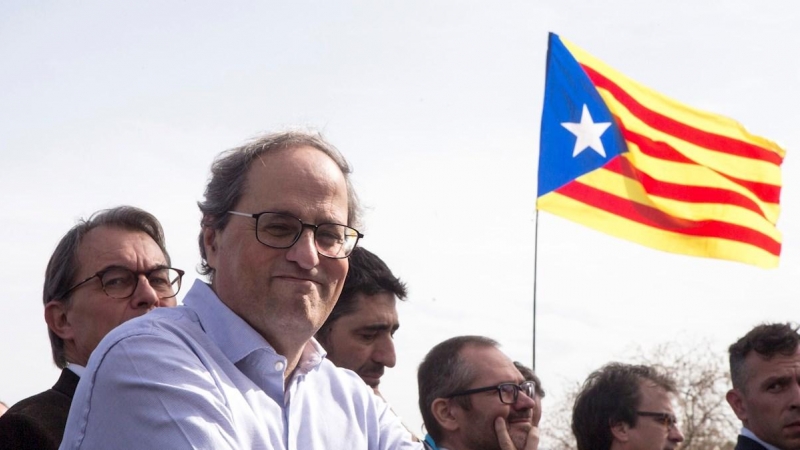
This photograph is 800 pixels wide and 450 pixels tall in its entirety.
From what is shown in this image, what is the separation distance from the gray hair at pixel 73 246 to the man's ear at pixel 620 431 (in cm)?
349

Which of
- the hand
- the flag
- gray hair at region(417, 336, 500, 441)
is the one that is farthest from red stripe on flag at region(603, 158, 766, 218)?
the hand

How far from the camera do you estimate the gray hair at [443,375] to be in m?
5.80

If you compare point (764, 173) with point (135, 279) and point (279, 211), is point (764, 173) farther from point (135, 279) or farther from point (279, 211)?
→ point (279, 211)

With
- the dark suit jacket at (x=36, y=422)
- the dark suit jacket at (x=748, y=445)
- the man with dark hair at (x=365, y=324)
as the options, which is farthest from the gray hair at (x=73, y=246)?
the dark suit jacket at (x=748, y=445)

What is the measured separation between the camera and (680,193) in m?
11.3

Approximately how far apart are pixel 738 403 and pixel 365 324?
9.21 ft

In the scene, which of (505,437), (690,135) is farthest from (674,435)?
(690,135)

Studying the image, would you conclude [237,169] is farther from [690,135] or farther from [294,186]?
[690,135]

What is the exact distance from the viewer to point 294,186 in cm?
310

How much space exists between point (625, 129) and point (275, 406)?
9.16 m

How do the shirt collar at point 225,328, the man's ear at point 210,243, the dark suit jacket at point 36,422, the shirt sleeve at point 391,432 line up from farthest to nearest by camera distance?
the dark suit jacket at point 36,422 < the man's ear at point 210,243 < the shirt sleeve at point 391,432 < the shirt collar at point 225,328

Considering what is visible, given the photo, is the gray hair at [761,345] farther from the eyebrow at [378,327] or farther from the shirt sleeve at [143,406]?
the shirt sleeve at [143,406]

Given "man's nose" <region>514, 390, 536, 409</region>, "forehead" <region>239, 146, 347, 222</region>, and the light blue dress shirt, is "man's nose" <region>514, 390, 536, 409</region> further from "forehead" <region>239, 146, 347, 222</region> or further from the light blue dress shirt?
"forehead" <region>239, 146, 347, 222</region>

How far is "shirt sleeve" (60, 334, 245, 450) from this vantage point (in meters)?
2.50
